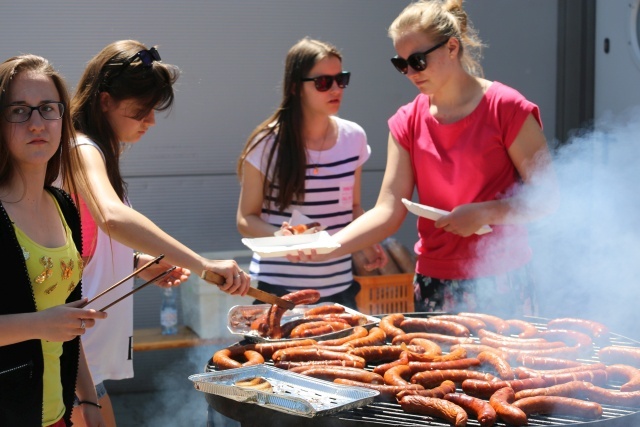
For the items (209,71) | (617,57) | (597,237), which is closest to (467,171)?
(597,237)

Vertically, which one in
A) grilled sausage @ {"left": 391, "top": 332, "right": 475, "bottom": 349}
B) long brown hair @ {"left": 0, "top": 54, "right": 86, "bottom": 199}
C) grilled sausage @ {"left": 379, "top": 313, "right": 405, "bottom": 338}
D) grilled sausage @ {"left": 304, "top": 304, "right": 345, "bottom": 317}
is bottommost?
grilled sausage @ {"left": 391, "top": 332, "right": 475, "bottom": 349}

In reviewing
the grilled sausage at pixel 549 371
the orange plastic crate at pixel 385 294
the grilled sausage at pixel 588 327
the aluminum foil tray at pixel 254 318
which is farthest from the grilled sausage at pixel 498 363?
the orange plastic crate at pixel 385 294

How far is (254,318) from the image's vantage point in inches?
147

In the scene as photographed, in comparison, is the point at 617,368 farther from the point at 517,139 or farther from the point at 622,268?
the point at 622,268

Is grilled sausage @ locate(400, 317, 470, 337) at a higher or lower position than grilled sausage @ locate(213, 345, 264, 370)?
higher

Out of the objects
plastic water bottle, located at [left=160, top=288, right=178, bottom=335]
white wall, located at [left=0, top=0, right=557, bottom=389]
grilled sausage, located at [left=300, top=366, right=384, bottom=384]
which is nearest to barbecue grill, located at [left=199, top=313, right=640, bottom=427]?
grilled sausage, located at [left=300, top=366, right=384, bottom=384]

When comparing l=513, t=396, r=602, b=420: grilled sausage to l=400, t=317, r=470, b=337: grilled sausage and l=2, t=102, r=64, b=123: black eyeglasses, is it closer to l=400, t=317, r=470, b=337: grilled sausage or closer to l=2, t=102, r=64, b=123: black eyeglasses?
l=400, t=317, r=470, b=337: grilled sausage

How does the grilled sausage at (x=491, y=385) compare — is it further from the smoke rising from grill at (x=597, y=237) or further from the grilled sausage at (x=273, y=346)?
the smoke rising from grill at (x=597, y=237)

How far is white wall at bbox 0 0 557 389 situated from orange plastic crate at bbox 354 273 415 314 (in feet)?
3.39

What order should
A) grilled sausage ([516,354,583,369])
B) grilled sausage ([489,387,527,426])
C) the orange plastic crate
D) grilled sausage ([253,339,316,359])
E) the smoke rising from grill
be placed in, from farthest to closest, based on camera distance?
the orange plastic crate < the smoke rising from grill < grilled sausage ([253,339,316,359]) < grilled sausage ([516,354,583,369]) < grilled sausage ([489,387,527,426])

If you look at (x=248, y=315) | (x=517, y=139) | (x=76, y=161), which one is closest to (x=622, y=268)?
(x=517, y=139)

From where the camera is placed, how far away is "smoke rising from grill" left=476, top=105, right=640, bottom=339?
201 inches

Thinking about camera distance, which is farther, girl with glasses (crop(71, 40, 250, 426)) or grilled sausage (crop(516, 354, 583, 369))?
girl with glasses (crop(71, 40, 250, 426))

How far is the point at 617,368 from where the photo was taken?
291 cm
